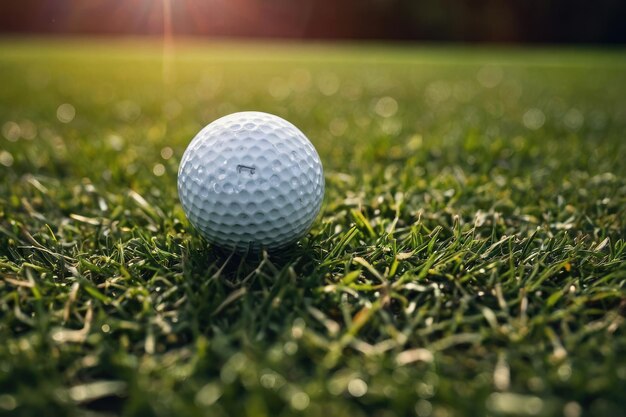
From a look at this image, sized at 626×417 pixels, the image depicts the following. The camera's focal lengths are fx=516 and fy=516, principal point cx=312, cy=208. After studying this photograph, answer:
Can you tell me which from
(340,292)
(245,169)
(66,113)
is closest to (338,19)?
(66,113)

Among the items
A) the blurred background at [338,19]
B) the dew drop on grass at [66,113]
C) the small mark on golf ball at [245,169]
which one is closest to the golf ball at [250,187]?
the small mark on golf ball at [245,169]

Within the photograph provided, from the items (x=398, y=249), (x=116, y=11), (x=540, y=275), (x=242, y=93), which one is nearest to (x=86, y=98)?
(x=242, y=93)

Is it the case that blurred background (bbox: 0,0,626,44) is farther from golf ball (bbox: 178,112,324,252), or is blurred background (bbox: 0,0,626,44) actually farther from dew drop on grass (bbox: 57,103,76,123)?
golf ball (bbox: 178,112,324,252)

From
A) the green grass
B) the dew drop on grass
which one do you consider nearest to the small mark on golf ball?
the green grass

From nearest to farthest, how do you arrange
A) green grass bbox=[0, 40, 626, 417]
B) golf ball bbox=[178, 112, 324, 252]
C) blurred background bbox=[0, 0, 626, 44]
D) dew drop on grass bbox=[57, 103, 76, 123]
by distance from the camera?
green grass bbox=[0, 40, 626, 417]
golf ball bbox=[178, 112, 324, 252]
dew drop on grass bbox=[57, 103, 76, 123]
blurred background bbox=[0, 0, 626, 44]

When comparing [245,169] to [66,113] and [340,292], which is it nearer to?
A: [340,292]

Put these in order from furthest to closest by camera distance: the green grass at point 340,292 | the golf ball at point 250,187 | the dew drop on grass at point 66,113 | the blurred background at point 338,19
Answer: the blurred background at point 338,19 < the dew drop on grass at point 66,113 < the golf ball at point 250,187 < the green grass at point 340,292

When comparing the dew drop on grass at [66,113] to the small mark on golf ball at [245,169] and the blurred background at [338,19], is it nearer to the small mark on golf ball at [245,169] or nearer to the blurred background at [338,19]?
the small mark on golf ball at [245,169]
